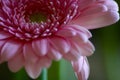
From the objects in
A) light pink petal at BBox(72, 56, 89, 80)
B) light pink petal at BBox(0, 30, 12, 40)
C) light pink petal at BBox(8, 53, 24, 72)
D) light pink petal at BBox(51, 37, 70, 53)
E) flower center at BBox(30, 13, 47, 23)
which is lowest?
light pink petal at BBox(72, 56, 89, 80)

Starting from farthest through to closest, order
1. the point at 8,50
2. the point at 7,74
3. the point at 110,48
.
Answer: the point at 110,48
the point at 7,74
the point at 8,50

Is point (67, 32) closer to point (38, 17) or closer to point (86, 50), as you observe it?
point (86, 50)

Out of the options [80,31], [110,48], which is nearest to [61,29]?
[80,31]

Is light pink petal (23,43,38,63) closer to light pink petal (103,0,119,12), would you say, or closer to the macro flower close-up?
the macro flower close-up

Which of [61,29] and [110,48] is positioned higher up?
[61,29]

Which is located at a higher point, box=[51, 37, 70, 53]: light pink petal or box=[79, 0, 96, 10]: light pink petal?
box=[79, 0, 96, 10]: light pink petal

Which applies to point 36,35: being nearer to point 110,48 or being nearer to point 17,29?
point 17,29

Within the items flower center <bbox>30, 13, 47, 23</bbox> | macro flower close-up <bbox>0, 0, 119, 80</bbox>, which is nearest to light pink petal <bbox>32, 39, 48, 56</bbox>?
macro flower close-up <bbox>0, 0, 119, 80</bbox>

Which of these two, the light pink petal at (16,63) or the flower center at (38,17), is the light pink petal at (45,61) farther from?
the flower center at (38,17)
